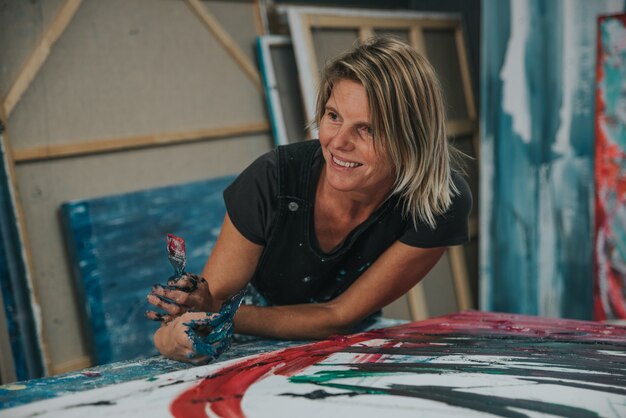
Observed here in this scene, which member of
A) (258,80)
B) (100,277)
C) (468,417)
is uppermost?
(258,80)

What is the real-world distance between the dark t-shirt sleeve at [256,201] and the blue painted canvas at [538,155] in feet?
7.12

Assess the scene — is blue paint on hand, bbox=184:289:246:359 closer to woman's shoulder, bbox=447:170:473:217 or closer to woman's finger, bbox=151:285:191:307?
woman's finger, bbox=151:285:191:307

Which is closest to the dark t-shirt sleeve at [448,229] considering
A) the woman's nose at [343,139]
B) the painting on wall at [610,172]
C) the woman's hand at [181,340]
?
the woman's nose at [343,139]

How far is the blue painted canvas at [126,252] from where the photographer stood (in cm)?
296

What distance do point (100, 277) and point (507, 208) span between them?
82.3 inches

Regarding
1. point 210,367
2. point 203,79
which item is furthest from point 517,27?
point 210,367

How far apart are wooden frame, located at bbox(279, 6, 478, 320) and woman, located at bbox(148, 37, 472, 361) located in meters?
1.55

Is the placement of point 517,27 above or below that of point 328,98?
above

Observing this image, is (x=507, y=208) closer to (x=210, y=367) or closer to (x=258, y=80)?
(x=258, y=80)

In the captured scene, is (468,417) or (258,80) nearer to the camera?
(468,417)

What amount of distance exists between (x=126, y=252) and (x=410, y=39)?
206 cm

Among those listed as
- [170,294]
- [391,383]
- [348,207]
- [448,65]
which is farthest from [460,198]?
[448,65]

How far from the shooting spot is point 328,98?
5.87 ft

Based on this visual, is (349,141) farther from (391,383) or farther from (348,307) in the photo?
(391,383)
